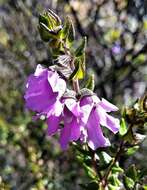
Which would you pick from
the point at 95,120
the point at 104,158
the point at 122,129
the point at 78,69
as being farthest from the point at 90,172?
the point at 78,69

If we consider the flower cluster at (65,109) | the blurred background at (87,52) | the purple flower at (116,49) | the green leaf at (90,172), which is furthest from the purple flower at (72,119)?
the purple flower at (116,49)

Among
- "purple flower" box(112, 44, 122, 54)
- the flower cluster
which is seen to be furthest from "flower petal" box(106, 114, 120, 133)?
"purple flower" box(112, 44, 122, 54)

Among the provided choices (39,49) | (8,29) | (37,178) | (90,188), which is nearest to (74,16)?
(39,49)

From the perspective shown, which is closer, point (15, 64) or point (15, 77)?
point (15, 64)

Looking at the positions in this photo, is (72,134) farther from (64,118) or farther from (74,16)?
(74,16)

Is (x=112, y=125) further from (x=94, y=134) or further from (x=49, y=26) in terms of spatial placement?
(x=49, y=26)
